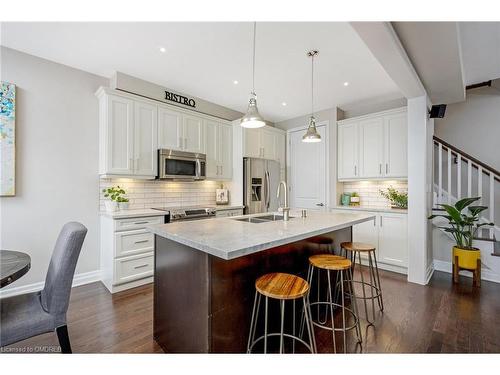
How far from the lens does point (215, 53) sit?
2779mm

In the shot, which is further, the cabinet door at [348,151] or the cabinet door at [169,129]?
the cabinet door at [348,151]

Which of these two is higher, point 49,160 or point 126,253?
point 49,160

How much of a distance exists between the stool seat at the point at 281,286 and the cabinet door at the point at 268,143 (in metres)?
3.40

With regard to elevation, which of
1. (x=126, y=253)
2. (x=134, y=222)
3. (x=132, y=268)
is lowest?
(x=132, y=268)

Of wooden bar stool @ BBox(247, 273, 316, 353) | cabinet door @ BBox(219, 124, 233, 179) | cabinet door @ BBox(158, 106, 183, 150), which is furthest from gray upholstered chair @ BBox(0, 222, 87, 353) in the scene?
cabinet door @ BBox(219, 124, 233, 179)

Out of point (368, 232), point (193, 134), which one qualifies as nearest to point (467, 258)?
point (368, 232)

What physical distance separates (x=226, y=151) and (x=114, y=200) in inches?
81.0

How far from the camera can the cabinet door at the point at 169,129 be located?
3.55 meters

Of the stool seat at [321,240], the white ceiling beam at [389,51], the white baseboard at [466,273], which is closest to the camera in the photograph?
the white ceiling beam at [389,51]

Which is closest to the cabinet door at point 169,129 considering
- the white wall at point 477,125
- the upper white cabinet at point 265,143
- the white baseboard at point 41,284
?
the upper white cabinet at point 265,143

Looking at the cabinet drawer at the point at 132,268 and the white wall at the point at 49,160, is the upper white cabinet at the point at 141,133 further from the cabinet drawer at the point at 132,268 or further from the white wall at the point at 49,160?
the cabinet drawer at the point at 132,268

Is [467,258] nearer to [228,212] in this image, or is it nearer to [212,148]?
[228,212]

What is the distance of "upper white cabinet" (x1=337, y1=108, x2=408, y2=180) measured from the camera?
378cm

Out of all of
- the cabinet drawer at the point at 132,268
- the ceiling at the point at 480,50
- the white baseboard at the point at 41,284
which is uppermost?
the ceiling at the point at 480,50
